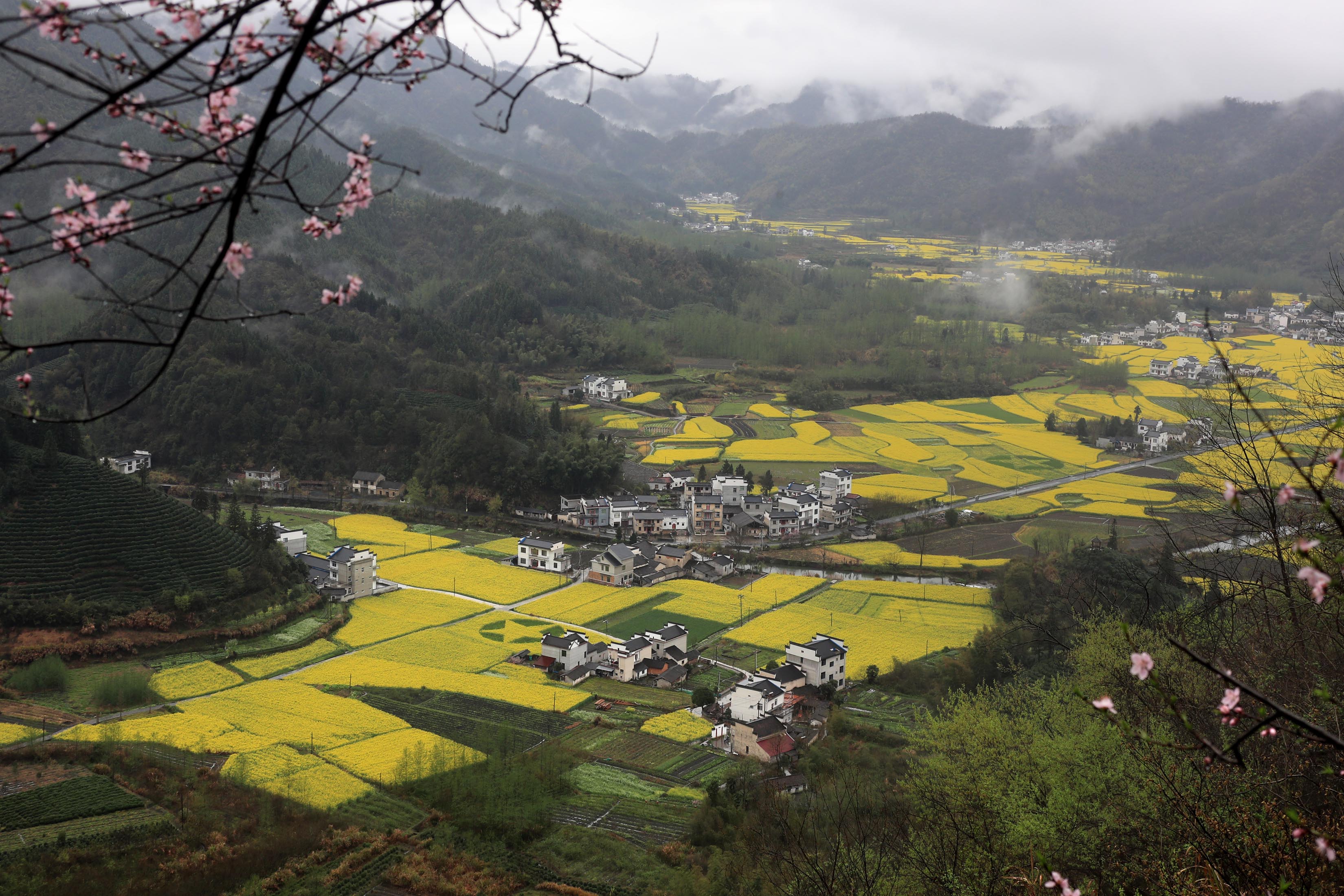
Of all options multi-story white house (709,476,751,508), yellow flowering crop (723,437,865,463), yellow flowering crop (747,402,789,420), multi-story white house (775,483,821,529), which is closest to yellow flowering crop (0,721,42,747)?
multi-story white house (709,476,751,508)

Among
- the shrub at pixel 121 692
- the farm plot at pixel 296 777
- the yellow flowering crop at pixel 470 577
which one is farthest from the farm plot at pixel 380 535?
the farm plot at pixel 296 777

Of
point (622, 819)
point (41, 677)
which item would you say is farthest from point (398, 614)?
point (622, 819)

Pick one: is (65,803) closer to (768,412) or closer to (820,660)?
(820,660)

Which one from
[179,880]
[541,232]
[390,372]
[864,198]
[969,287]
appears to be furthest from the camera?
[864,198]

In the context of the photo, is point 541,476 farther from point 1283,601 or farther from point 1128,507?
point 1283,601

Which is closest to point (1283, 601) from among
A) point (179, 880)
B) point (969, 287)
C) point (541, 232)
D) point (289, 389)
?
point (179, 880)

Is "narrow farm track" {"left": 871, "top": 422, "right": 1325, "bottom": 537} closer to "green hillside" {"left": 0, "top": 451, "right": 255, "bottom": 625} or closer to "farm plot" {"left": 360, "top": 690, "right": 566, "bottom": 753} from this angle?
"farm plot" {"left": 360, "top": 690, "right": 566, "bottom": 753}

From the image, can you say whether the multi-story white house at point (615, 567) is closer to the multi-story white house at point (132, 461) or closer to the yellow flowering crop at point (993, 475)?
the yellow flowering crop at point (993, 475)
